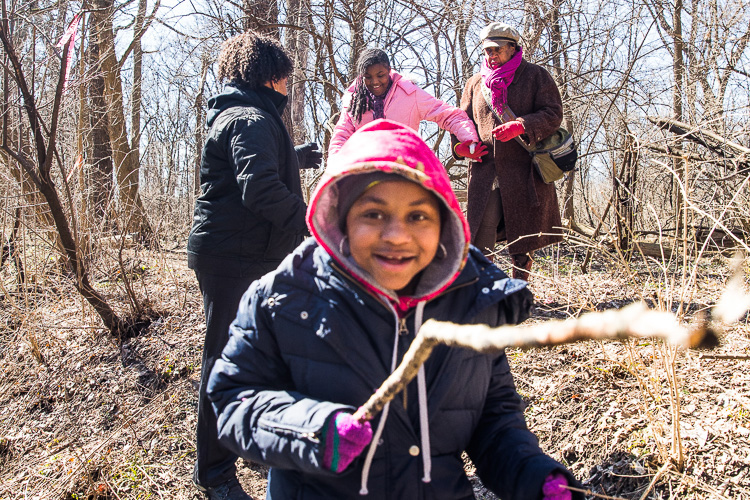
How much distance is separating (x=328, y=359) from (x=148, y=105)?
17459 millimetres

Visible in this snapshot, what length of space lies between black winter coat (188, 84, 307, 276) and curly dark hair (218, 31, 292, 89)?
3.4 inches

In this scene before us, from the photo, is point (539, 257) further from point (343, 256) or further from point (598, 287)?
point (343, 256)

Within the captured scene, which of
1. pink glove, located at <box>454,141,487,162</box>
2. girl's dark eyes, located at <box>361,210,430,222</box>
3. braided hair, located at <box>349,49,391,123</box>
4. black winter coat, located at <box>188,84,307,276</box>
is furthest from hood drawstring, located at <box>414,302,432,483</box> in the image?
braided hair, located at <box>349,49,391,123</box>

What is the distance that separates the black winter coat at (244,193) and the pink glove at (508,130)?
161 cm

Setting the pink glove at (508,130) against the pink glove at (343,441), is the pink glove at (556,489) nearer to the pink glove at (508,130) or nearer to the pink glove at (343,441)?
the pink glove at (343,441)

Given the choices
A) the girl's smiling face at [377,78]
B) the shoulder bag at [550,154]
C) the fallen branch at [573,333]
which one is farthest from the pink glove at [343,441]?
the girl's smiling face at [377,78]

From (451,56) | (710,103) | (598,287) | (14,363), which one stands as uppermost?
(451,56)

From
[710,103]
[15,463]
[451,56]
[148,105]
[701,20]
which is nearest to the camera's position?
[15,463]

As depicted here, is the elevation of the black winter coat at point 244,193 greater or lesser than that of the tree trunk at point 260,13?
lesser

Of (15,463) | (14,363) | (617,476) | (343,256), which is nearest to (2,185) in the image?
(14,363)

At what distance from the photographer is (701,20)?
22.7 feet

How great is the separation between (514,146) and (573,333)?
358cm

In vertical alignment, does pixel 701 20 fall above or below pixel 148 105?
below

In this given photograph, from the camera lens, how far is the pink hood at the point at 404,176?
4.79 ft
